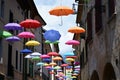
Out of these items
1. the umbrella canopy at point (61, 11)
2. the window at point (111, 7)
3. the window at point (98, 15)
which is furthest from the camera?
the window at point (98, 15)

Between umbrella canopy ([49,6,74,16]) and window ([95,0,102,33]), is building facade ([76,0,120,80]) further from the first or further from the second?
umbrella canopy ([49,6,74,16])

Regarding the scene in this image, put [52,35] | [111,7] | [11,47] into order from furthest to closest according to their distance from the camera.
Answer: [11,47] < [52,35] < [111,7]

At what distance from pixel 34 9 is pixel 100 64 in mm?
31501

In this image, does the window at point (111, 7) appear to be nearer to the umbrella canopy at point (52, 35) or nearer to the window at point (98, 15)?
the window at point (98, 15)

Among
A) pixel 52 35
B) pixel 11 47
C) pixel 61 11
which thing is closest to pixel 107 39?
pixel 61 11

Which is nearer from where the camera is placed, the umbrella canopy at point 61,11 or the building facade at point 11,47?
the umbrella canopy at point 61,11

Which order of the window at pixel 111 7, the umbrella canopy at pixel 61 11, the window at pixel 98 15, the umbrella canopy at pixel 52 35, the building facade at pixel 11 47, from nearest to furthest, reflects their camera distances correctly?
the window at pixel 111 7
the umbrella canopy at pixel 61 11
the window at pixel 98 15
the umbrella canopy at pixel 52 35
the building facade at pixel 11 47

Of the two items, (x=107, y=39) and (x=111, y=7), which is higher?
(x=111, y=7)

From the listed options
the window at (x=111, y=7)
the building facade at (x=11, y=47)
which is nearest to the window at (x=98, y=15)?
the window at (x=111, y=7)

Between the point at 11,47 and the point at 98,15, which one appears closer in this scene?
the point at 98,15

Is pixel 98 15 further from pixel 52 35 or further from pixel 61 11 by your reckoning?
pixel 61 11

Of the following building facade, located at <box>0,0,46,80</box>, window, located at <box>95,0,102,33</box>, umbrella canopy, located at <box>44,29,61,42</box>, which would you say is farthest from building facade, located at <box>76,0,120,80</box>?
building facade, located at <box>0,0,46,80</box>

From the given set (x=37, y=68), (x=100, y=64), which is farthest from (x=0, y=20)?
(x=37, y=68)

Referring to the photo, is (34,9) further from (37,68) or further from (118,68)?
(118,68)
